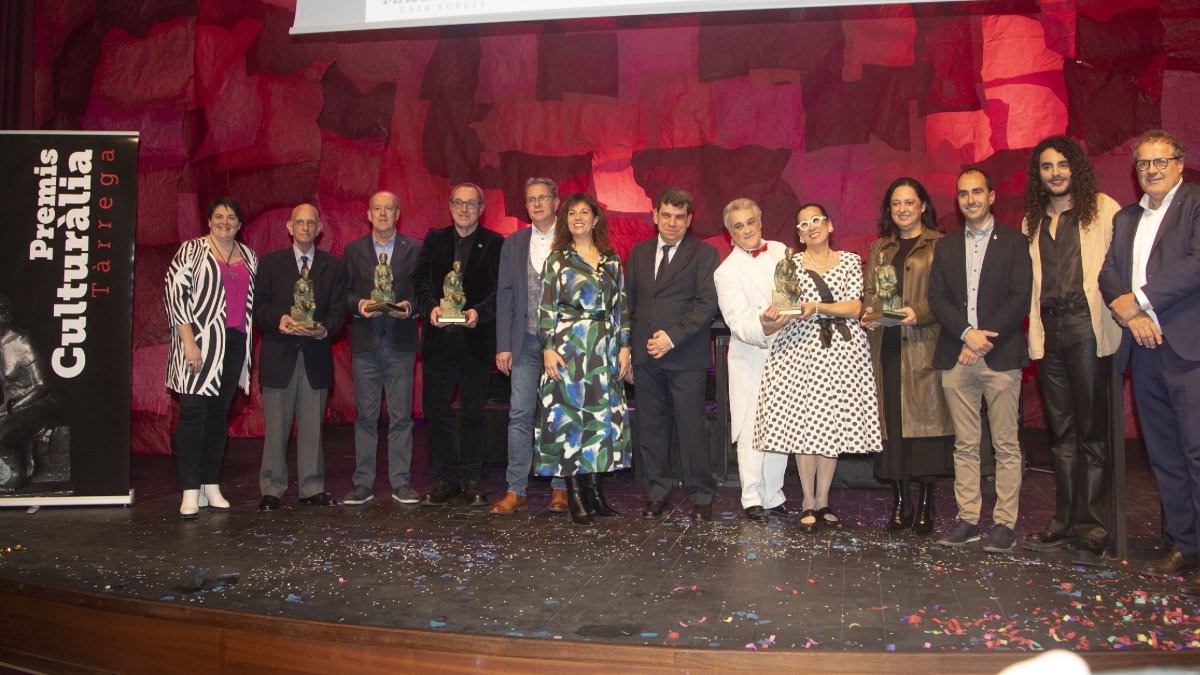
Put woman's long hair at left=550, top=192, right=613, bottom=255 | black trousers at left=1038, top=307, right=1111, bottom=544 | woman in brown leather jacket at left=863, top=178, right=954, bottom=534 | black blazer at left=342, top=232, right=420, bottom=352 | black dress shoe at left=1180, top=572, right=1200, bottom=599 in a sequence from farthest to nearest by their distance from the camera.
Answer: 1. black blazer at left=342, top=232, right=420, bottom=352
2. woman's long hair at left=550, top=192, right=613, bottom=255
3. woman in brown leather jacket at left=863, top=178, right=954, bottom=534
4. black trousers at left=1038, top=307, right=1111, bottom=544
5. black dress shoe at left=1180, top=572, right=1200, bottom=599

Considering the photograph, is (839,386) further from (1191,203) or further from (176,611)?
(176,611)

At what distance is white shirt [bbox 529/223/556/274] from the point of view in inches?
187

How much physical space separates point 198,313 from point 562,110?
3861 mm

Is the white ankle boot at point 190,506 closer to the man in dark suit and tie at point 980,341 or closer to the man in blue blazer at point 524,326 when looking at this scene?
the man in blue blazer at point 524,326

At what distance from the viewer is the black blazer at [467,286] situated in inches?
191

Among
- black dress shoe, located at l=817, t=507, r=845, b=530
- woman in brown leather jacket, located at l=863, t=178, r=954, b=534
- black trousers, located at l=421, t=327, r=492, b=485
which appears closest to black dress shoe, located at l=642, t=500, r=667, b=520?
black dress shoe, located at l=817, t=507, r=845, b=530

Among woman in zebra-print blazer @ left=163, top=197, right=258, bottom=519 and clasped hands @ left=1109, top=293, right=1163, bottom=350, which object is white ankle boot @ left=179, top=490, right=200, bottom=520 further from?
clasped hands @ left=1109, top=293, right=1163, bottom=350

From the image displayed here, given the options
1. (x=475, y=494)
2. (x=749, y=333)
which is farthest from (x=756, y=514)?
(x=475, y=494)

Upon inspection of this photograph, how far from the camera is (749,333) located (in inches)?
171

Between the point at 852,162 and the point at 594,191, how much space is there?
204cm

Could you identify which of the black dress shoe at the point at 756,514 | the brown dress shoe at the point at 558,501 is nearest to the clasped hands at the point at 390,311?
the brown dress shoe at the point at 558,501

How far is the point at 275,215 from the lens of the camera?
7871 mm

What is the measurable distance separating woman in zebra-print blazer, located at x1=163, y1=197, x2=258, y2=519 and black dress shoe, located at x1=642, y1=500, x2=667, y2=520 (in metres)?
2.14

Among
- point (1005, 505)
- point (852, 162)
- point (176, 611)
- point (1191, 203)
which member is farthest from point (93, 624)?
point (852, 162)
